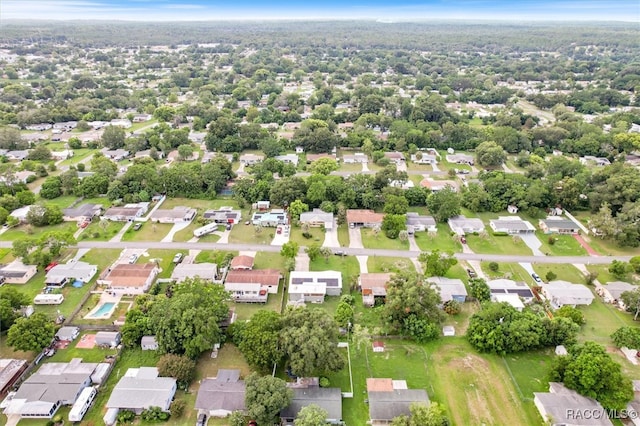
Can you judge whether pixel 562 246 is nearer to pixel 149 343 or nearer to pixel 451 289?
pixel 451 289

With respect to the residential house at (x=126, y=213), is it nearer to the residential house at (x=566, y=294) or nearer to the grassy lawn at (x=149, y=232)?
the grassy lawn at (x=149, y=232)

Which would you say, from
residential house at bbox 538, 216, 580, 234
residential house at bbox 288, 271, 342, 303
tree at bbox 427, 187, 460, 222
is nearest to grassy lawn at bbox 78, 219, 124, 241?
residential house at bbox 288, 271, 342, 303

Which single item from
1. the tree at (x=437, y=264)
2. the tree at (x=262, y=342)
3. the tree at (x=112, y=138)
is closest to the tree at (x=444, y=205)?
the tree at (x=437, y=264)

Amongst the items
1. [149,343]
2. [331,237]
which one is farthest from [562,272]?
[149,343]

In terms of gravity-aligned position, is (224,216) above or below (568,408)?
below

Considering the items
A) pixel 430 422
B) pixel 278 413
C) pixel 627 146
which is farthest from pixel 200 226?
pixel 627 146

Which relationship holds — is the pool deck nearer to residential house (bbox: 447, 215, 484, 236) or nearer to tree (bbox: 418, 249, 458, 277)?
tree (bbox: 418, 249, 458, 277)

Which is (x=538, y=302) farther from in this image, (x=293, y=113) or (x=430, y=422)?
(x=293, y=113)
